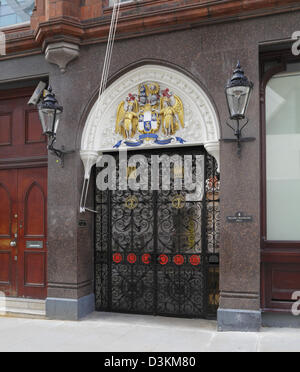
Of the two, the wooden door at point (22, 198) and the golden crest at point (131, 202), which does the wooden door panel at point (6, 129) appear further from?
the golden crest at point (131, 202)

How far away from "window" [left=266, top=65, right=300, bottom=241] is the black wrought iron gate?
34.9 inches

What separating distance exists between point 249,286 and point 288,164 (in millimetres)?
2000

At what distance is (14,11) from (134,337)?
6.47 meters

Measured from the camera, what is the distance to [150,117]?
24.1ft

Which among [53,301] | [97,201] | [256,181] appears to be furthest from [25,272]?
[256,181]

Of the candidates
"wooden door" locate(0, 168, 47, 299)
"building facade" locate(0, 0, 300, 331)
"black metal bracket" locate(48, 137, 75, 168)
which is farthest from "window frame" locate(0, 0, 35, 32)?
"wooden door" locate(0, 168, 47, 299)

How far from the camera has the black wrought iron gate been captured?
710 cm

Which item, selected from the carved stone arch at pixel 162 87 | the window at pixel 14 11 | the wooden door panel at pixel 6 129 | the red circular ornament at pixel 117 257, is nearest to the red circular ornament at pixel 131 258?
the red circular ornament at pixel 117 257

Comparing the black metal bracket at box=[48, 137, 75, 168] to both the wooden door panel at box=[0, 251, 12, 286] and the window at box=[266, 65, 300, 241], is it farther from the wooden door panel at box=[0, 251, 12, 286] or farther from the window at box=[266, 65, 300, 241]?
the window at box=[266, 65, 300, 241]

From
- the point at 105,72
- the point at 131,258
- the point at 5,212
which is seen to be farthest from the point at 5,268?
the point at 105,72

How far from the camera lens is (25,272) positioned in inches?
328

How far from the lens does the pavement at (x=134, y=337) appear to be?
18.8 feet

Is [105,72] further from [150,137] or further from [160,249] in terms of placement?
[160,249]
